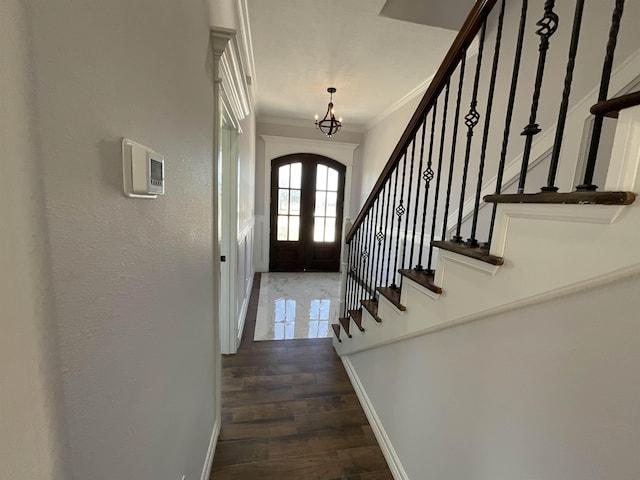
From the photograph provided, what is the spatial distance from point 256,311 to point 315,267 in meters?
2.17

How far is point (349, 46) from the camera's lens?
2.68 metres

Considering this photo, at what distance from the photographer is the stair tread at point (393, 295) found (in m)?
1.45

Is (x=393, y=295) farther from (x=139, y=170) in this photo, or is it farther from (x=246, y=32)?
(x=246, y=32)

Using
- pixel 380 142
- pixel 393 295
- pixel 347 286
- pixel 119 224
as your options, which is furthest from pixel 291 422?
pixel 380 142

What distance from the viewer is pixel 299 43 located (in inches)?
106

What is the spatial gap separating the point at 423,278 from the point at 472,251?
351 mm

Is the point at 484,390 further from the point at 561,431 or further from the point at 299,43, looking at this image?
the point at 299,43

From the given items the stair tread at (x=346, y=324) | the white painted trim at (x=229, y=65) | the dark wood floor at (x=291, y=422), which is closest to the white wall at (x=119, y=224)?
the white painted trim at (x=229, y=65)

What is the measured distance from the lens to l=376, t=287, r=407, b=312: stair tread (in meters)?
1.45

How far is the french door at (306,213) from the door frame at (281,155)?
0.27 ft

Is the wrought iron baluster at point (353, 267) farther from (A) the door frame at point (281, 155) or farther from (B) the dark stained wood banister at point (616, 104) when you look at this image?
(A) the door frame at point (281, 155)

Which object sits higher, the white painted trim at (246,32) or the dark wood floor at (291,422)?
the white painted trim at (246,32)

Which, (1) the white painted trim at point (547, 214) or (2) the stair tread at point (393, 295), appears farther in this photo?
(2) the stair tread at point (393, 295)

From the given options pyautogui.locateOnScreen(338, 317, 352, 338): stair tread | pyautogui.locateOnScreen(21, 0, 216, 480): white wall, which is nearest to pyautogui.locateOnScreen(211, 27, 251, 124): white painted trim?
pyautogui.locateOnScreen(21, 0, 216, 480): white wall
